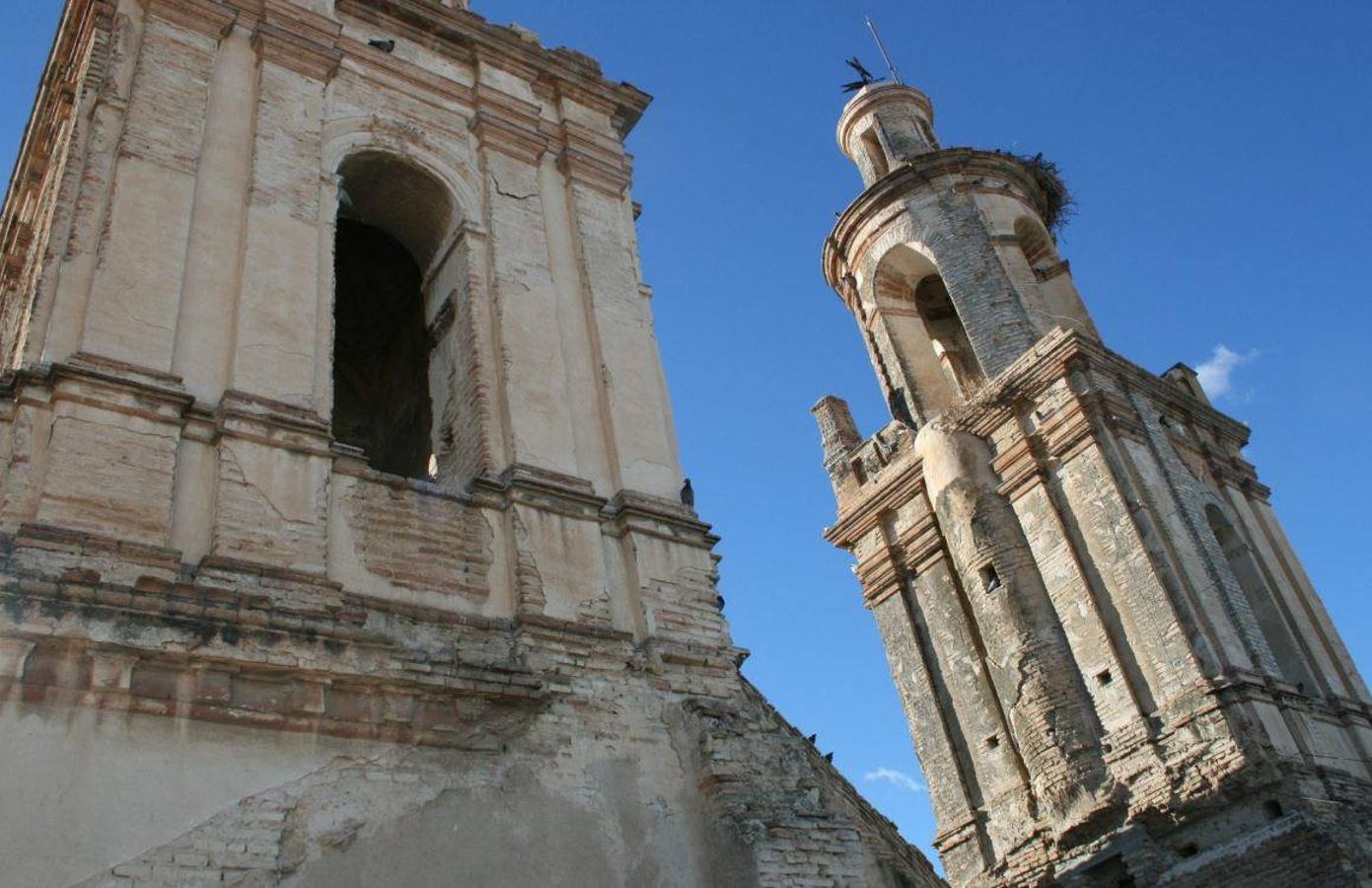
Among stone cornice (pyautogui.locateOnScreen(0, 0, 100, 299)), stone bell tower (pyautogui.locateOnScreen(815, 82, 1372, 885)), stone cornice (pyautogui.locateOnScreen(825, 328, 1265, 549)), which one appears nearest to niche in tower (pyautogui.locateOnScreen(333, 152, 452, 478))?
stone cornice (pyautogui.locateOnScreen(0, 0, 100, 299))

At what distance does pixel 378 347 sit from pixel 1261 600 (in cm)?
1034

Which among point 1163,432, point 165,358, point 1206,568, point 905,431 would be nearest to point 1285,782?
point 1206,568

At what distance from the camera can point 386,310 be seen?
10.6m

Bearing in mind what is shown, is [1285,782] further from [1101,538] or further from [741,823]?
[741,823]

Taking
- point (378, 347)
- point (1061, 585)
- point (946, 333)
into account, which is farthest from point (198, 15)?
point (946, 333)

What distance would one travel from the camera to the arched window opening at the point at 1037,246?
59.0 ft

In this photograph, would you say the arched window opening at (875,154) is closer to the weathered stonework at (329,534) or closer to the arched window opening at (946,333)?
the arched window opening at (946,333)

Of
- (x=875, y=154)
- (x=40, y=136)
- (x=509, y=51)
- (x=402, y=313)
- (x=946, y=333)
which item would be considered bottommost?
(x=402, y=313)

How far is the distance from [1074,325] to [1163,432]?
2.38m

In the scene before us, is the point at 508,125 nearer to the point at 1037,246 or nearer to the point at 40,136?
the point at 40,136

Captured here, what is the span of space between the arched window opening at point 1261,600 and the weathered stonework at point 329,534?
854 cm

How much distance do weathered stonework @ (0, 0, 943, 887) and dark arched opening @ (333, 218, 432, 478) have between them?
1.04m

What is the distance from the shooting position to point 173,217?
22.8ft

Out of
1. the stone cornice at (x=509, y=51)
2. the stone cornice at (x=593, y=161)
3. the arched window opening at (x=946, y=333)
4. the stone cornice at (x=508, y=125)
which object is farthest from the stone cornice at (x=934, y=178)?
the stone cornice at (x=508, y=125)
